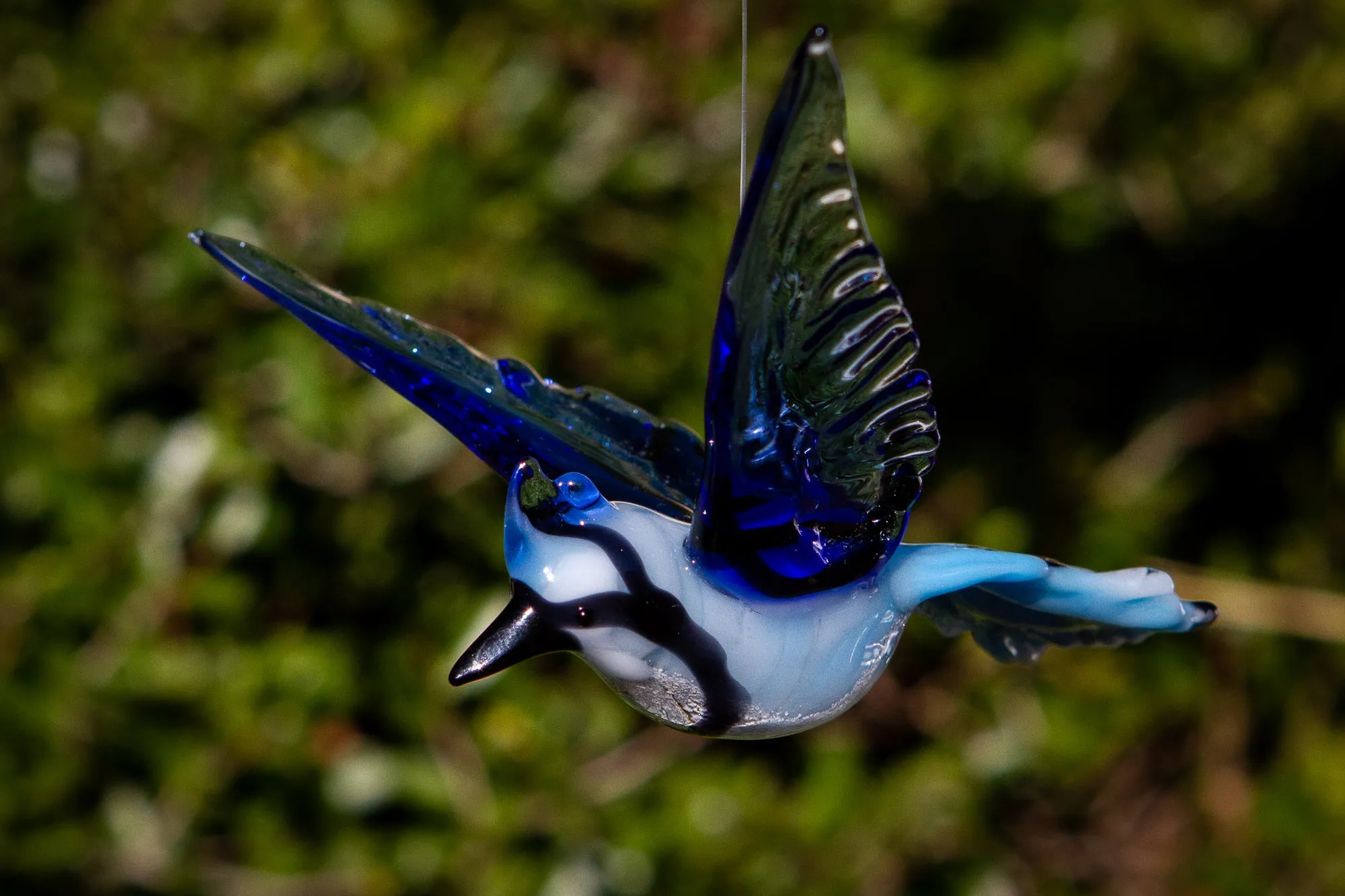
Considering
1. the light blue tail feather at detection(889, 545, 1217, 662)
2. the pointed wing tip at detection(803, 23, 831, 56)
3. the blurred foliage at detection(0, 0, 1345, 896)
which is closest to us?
the pointed wing tip at detection(803, 23, 831, 56)

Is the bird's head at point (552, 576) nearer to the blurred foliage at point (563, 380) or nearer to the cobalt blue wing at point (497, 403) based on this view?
the cobalt blue wing at point (497, 403)

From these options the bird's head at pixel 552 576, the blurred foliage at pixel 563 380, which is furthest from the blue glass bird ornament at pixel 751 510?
the blurred foliage at pixel 563 380

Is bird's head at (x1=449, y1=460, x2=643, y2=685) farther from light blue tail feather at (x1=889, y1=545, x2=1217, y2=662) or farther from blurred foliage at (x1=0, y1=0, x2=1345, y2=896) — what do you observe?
blurred foliage at (x1=0, y1=0, x2=1345, y2=896)

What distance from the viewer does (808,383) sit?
12.8 inches

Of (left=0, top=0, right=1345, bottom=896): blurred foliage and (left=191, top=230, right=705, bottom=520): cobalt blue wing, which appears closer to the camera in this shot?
(left=191, top=230, right=705, bottom=520): cobalt blue wing

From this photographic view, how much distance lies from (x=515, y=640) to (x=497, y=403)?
72mm

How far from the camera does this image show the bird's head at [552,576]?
325 mm

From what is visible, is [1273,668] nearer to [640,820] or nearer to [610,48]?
[640,820]

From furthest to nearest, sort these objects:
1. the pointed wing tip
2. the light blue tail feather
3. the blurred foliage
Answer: the blurred foliage < the light blue tail feather < the pointed wing tip

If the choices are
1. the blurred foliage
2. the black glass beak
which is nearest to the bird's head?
the black glass beak

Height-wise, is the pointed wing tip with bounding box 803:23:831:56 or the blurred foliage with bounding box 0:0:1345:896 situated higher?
the pointed wing tip with bounding box 803:23:831:56

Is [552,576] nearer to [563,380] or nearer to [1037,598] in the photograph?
[1037,598]

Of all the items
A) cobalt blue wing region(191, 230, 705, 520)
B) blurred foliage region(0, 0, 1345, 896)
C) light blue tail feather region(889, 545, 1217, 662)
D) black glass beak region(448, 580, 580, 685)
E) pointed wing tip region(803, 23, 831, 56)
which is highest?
pointed wing tip region(803, 23, 831, 56)

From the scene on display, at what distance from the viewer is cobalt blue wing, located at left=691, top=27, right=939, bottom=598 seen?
27 centimetres
